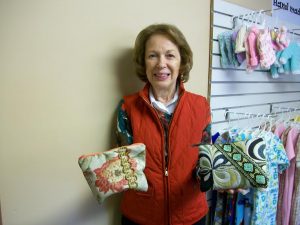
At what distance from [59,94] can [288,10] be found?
7.05 ft

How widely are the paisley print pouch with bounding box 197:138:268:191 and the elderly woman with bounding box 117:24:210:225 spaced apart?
0.30 ft

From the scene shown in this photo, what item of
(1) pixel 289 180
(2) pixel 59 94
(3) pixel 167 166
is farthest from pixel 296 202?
(2) pixel 59 94

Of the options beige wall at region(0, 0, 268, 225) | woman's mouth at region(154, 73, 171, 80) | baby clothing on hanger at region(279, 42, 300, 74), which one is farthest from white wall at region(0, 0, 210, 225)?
baby clothing on hanger at region(279, 42, 300, 74)

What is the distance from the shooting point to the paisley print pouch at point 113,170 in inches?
35.1

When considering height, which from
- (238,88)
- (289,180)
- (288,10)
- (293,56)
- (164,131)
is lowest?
(289,180)

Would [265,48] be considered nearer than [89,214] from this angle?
No

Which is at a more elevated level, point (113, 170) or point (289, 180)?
point (113, 170)

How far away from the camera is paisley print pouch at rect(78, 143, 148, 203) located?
891 millimetres

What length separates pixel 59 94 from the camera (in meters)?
1.09

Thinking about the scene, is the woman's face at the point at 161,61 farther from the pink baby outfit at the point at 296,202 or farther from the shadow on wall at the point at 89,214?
the pink baby outfit at the point at 296,202

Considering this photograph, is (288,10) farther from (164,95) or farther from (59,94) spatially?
(59,94)

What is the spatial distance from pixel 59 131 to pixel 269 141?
1239 millimetres

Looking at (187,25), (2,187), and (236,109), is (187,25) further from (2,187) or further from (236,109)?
(2,187)

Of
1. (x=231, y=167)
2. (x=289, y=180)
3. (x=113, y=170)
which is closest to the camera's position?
(x=113, y=170)
